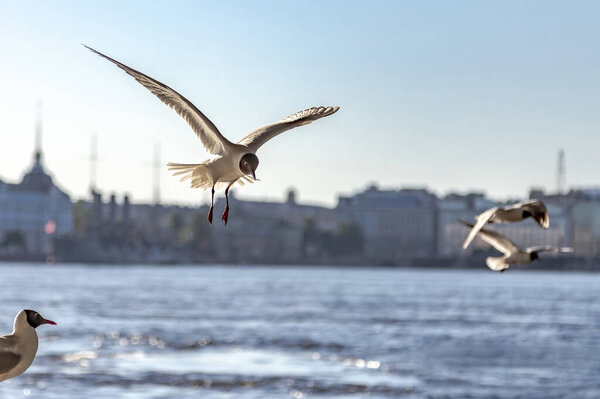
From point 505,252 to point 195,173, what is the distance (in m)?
1.04

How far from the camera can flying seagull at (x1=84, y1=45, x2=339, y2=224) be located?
3.59 meters

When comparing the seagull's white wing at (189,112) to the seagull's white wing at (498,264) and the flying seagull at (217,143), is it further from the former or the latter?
the seagull's white wing at (498,264)

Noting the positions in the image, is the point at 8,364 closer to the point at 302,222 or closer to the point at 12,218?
the point at 12,218

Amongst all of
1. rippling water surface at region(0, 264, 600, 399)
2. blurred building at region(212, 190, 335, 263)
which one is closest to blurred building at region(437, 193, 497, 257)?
blurred building at region(212, 190, 335, 263)

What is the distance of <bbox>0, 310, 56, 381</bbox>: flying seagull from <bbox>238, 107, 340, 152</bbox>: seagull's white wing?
0.82 metres

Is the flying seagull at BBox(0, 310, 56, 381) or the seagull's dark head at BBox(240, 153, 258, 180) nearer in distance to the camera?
the seagull's dark head at BBox(240, 153, 258, 180)

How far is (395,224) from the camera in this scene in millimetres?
184625

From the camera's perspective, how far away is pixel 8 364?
12.7 ft

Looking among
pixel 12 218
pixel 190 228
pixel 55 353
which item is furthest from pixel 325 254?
pixel 55 353

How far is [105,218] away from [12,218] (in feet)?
42.1

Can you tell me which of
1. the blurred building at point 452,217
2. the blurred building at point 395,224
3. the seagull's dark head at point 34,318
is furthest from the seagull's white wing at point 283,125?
the blurred building at point 395,224

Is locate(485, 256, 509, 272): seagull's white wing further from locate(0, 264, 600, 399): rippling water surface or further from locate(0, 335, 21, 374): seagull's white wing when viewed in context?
locate(0, 264, 600, 399): rippling water surface

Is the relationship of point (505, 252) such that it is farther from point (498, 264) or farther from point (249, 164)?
point (249, 164)

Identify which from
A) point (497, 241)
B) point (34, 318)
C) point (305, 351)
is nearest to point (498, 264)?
point (497, 241)
